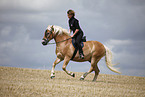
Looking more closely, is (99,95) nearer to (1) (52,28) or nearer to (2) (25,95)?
(2) (25,95)

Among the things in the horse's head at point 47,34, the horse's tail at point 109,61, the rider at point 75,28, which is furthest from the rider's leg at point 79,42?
the horse's tail at point 109,61

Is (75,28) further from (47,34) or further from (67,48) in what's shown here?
(47,34)

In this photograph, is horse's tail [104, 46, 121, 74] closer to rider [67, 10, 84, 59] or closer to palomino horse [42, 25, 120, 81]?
palomino horse [42, 25, 120, 81]

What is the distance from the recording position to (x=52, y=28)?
9438 millimetres

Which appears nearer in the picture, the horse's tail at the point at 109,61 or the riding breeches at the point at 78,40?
the riding breeches at the point at 78,40

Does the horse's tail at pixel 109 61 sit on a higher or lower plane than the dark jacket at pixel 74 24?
lower

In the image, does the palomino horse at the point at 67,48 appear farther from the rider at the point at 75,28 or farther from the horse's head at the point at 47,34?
the rider at the point at 75,28

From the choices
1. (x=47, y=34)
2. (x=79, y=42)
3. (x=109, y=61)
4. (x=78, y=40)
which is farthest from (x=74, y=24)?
(x=109, y=61)

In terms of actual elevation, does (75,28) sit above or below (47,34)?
above

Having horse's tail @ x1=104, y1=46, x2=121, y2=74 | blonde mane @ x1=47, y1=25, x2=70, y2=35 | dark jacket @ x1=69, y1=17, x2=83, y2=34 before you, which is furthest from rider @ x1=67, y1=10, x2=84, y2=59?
horse's tail @ x1=104, y1=46, x2=121, y2=74

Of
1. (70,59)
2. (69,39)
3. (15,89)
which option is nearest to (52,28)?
(69,39)

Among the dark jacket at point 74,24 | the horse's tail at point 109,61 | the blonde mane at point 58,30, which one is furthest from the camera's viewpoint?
the horse's tail at point 109,61

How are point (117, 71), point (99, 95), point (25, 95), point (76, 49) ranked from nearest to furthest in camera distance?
point (25, 95), point (99, 95), point (76, 49), point (117, 71)

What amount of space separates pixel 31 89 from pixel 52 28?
3.72 meters
